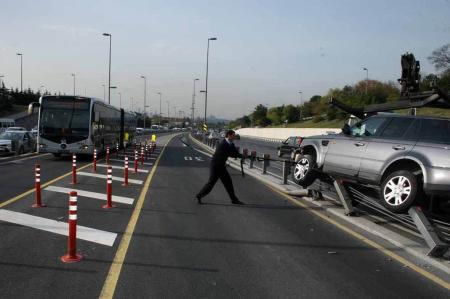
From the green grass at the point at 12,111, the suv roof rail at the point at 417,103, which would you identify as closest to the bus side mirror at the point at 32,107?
the suv roof rail at the point at 417,103

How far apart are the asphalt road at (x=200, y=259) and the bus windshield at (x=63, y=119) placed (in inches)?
561

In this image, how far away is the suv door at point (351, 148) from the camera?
9.91 metres

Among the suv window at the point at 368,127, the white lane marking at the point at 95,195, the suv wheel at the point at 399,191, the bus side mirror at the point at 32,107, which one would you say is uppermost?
the bus side mirror at the point at 32,107

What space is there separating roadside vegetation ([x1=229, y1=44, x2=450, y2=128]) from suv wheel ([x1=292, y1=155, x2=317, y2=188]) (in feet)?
125

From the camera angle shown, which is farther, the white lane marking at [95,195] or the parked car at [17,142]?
the parked car at [17,142]

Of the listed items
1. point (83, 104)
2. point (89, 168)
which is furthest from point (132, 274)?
point (83, 104)

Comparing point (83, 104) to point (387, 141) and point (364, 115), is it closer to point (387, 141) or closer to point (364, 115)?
point (364, 115)

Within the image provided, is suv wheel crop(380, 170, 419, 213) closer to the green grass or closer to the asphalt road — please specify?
the asphalt road

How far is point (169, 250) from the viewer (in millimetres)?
7520

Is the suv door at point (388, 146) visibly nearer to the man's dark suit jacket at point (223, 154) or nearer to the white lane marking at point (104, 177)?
the man's dark suit jacket at point (223, 154)

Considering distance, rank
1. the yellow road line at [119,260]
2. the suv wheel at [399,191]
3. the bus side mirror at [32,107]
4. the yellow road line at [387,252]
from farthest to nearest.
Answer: the bus side mirror at [32,107] < the suv wheel at [399,191] < the yellow road line at [387,252] < the yellow road line at [119,260]

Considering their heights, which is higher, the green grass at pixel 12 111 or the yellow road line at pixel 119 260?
the green grass at pixel 12 111

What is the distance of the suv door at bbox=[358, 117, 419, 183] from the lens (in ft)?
29.1

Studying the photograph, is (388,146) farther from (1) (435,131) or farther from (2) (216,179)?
(2) (216,179)
